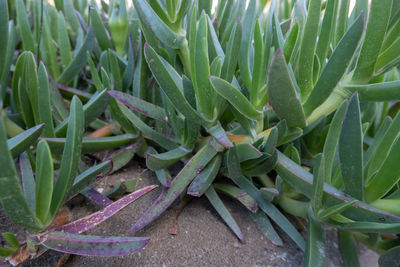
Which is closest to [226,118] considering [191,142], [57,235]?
[191,142]

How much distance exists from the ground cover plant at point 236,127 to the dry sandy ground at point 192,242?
0.11ft

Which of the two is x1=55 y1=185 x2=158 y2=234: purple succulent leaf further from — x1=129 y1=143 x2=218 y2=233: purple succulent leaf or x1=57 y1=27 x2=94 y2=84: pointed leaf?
x1=57 y1=27 x2=94 y2=84: pointed leaf

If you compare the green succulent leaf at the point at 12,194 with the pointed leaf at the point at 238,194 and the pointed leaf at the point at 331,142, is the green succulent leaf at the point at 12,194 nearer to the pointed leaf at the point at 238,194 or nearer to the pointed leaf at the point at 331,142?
the pointed leaf at the point at 238,194

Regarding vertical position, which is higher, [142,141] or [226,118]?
[226,118]

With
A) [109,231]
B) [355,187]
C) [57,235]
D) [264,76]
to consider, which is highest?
[264,76]

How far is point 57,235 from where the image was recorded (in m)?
0.56

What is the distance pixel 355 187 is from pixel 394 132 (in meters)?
0.13

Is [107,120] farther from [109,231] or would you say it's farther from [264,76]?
[264,76]

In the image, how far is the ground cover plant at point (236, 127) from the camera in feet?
1.91

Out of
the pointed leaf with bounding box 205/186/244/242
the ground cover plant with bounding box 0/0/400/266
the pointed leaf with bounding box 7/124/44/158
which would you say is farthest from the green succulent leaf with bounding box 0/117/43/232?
the pointed leaf with bounding box 205/186/244/242

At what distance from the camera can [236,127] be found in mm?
834

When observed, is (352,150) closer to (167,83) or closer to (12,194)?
(167,83)

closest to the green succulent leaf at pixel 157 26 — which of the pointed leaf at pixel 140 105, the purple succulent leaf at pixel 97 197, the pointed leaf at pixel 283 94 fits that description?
the pointed leaf at pixel 140 105

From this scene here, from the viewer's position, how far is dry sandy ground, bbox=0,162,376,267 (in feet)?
2.21
